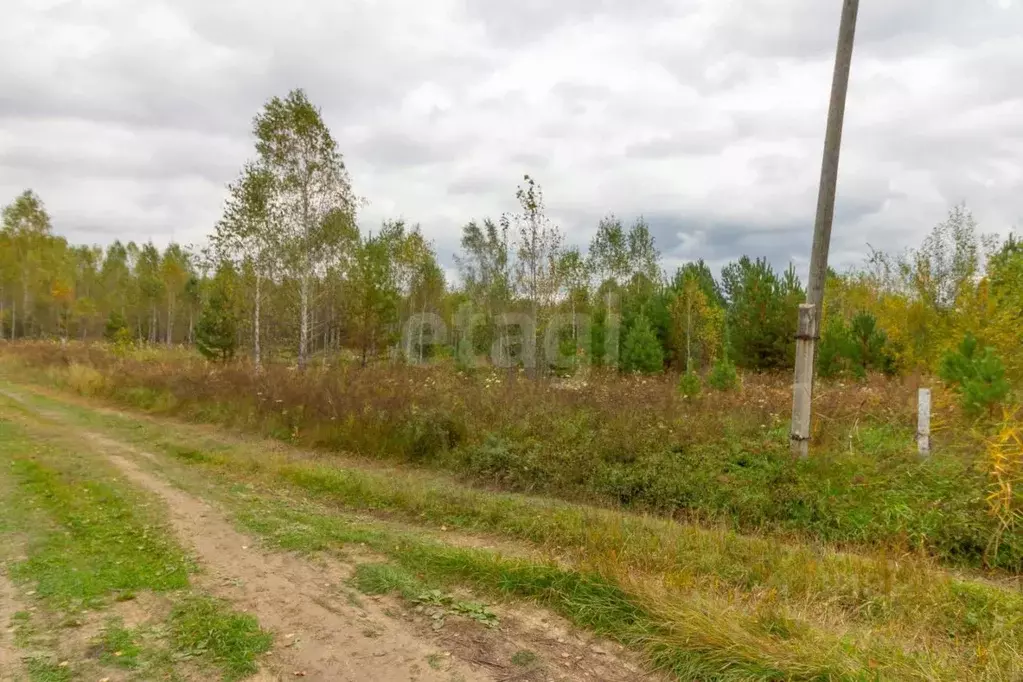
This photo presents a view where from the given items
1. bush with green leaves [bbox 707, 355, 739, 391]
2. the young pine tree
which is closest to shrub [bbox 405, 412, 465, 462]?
bush with green leaves [bbox 707, 355, 739, 391]

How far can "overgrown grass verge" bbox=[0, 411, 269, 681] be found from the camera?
396 cm

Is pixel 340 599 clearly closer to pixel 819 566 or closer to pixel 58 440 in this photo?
pixel 819 566

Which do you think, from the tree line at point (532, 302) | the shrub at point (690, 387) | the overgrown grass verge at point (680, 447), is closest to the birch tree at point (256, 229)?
the tree line at point (532, 302)

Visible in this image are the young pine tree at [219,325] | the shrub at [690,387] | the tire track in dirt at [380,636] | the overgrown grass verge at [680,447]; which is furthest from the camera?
the young pine tree at [219,325]

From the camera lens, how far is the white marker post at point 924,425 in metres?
8.07

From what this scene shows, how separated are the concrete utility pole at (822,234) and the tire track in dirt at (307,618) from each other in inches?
228

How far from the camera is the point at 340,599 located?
4.89 meters

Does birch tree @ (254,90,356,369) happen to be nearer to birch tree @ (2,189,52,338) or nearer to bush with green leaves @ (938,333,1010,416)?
bush with green leaves @ (938,333,1010,416)

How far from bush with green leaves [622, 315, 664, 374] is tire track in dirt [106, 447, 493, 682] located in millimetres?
17532

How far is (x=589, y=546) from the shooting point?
5695 mm

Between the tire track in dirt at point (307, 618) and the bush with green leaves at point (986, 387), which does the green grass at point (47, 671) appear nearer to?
the tire track in dirt at point (307, 618)

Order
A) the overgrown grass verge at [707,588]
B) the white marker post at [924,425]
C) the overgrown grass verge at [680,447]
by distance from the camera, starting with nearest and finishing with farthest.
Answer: the overgrown grass verge at [707,588] < the overgrown grass verge at [680,447] < the white marker post at [924,425]

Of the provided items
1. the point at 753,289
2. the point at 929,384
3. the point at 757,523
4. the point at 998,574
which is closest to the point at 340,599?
the point at 757,523

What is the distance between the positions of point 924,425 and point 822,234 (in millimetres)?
2922
